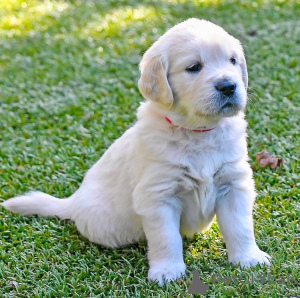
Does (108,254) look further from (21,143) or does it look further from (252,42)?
(252,42)

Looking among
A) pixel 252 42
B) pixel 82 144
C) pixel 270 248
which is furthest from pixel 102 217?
pixel 252 42

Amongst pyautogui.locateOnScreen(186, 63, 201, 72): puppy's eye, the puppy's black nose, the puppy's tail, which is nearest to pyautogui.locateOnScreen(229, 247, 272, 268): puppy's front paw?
the puppy's black nose

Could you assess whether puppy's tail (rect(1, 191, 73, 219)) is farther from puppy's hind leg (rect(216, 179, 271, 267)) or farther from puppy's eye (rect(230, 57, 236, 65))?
puppy's eye (rect(230, 57, 236, 65))

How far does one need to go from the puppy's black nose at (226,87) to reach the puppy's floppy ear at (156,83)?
1.04 ft

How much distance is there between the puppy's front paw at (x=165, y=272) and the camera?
353cm

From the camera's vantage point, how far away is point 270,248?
382cm

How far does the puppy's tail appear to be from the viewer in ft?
14.4

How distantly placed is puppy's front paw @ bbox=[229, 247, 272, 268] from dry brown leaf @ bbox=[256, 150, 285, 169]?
128 cm

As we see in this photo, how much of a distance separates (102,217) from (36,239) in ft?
1.75

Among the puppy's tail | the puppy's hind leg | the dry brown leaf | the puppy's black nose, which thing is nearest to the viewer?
the puppy's black nose

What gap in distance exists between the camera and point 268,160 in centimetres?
486

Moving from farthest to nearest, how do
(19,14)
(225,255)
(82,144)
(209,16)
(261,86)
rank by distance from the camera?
(19,14), (209,16), (261,86), (82,144), (225,255)

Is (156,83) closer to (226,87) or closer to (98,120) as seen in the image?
(226,87)

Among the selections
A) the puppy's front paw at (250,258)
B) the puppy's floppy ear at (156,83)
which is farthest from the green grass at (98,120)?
the puppy's floppy ear at (156,83)
